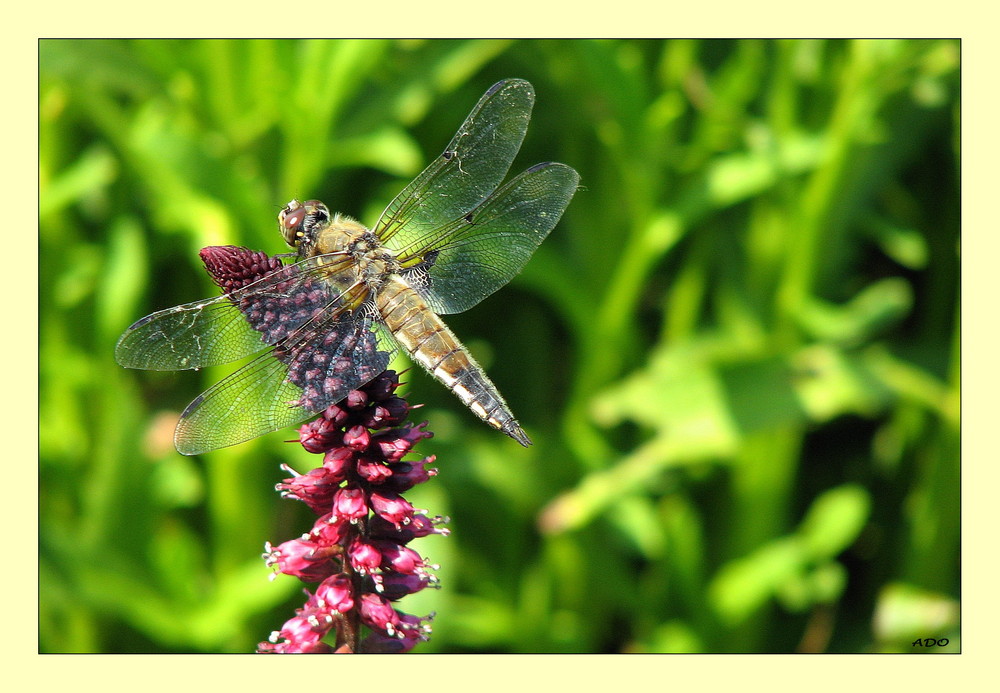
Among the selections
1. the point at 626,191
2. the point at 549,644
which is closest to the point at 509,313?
the point at 626,191

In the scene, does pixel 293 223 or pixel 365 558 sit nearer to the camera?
pixel 365 558

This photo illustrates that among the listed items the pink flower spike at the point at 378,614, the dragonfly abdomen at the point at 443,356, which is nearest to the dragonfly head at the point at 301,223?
the dragonfly abdomen at the point at 443,356

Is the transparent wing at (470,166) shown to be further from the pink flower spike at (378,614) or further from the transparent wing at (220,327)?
the pink flower spike at (378,614)

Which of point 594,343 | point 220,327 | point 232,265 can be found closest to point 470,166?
point 220,327

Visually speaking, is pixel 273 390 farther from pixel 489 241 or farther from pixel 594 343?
pixel 594 343

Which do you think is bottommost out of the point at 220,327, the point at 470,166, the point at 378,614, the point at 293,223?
the point at 378,614

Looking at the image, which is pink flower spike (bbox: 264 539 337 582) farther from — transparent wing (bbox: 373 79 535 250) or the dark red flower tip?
transparent wing (bbox: 373 79 535 250)

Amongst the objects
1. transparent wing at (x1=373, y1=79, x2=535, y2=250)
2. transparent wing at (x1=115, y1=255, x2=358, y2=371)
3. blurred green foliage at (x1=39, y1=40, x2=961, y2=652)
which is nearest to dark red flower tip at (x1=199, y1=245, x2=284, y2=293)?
transparent wing at (x1=115, y1=255, x2=358, y2=371)
